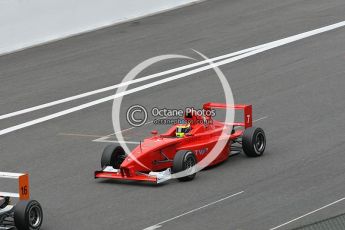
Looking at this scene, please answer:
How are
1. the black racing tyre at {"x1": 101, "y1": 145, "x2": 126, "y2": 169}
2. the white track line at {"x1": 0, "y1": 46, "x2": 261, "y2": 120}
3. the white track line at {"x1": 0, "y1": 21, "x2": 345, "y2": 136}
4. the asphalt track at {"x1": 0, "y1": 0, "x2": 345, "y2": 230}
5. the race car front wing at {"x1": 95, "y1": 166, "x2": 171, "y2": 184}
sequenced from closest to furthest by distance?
the asphalt track at {"x1": 0, "y1": 0, "x2": 345, "y2": 230}, the race car front wing at {"x1": 95, "y1": 166, "x2": 171, "y2": 184}, the black racing tyre at {"x1": 101, "y1": 145, "x2": 126, "y2": 169}, the white track line at {"x1": 0, "y1": 21, "x2": 345, "y2": 136}, the white track line at {"x1": 0, "y1": 46, "x2": 261, "y2": 120}

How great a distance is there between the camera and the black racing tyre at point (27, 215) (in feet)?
59.0

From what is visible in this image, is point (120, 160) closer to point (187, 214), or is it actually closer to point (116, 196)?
point (116, 196)

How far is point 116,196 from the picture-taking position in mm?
20922

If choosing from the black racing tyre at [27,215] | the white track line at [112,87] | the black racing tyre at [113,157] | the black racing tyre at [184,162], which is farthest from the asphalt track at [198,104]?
the black racing tyre at [27,215]

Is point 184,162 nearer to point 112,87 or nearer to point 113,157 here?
point 113,157

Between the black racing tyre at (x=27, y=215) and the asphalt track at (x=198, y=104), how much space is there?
0.84m

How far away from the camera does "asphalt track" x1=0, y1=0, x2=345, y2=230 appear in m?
19.9

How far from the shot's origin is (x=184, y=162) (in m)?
21.4

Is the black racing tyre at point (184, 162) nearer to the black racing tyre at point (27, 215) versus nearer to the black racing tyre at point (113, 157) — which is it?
the black racing tyre at point (113, 157)

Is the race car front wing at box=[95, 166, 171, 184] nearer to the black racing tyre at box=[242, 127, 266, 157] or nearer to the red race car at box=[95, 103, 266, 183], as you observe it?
the red race car at box=[95, 103, 266, 183]

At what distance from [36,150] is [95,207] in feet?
18.7

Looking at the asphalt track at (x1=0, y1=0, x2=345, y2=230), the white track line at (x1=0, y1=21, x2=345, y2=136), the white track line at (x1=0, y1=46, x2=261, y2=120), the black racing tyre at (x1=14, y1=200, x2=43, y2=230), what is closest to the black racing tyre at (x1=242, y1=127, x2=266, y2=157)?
the asphalt track at (x1=0, y1=0, x2=345, y2=230)

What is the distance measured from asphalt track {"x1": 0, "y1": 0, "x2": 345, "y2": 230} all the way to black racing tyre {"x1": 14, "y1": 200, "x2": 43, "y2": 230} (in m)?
0.84

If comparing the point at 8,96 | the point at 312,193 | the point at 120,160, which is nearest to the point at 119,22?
the point at 8,96
